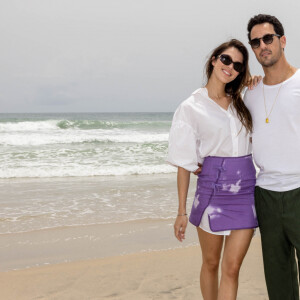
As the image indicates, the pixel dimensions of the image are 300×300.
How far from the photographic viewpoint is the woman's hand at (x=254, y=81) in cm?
249

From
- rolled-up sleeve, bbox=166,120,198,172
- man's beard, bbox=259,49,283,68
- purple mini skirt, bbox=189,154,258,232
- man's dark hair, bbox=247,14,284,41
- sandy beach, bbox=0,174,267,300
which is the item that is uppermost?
man's dark hair, bbox=247,14,284,41

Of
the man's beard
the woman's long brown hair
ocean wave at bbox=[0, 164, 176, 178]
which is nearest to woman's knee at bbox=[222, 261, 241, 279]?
the woman's long brown hair

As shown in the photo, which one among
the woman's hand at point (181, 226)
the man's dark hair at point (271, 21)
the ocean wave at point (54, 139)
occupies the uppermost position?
the man's dark hair at point (271, 21)

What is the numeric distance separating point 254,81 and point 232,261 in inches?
41.3

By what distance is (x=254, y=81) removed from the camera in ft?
8.21

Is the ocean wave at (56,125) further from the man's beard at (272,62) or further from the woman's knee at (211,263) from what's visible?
the man's beard at (272,62)

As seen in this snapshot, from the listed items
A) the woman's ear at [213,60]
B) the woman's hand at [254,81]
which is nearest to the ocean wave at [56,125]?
the woman's ear at [213,60]

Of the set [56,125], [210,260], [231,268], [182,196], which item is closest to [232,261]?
[231,268]

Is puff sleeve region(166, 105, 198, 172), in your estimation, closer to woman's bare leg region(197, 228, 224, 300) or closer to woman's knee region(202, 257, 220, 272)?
woman's bare leg region(197, 228, 224, 300)

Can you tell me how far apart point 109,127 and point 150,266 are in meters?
21.9

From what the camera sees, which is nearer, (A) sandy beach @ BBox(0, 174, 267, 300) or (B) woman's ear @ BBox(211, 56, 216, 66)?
(B) woman's ear @ BBox(211, 56, 216, 66)

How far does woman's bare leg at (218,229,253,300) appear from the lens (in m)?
2.32

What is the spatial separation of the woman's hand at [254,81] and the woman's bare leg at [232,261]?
2.76ft

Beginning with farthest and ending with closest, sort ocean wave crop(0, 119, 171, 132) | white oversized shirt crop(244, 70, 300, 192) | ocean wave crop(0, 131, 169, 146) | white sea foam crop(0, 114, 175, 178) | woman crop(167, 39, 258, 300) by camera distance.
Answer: ocean wave crop(0, 119, 171, 132) → ocean wave crop(0, 131, 169, 146) → white sea foam crop(0, 114, 175, 178) → woman crop(167, 39, 258, 300) → white oversized shirt crop(244, 70, 300, 192)
